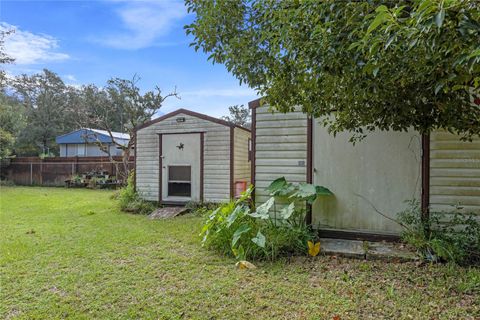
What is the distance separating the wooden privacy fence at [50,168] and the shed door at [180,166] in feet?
18.8

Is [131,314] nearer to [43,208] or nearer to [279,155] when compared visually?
[279,155]

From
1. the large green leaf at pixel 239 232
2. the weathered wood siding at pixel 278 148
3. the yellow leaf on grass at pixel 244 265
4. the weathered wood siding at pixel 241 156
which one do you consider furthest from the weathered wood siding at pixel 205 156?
the yellow leaf on grass at pixel 244 265

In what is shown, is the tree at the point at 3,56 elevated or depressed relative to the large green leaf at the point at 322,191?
elevated

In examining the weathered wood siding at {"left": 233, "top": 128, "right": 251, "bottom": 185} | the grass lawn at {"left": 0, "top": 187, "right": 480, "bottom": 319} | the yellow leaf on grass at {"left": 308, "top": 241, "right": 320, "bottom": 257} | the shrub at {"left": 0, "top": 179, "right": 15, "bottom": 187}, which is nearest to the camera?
the grass lawn at {"left": 0, "top": 187, "right": 480, "bottom": 319}

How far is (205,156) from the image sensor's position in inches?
283

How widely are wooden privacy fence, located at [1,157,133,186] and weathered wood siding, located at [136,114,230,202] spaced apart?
17.1 ft

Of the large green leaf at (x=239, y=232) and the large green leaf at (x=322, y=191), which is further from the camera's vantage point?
the large green leaf at (x=322, y=191)

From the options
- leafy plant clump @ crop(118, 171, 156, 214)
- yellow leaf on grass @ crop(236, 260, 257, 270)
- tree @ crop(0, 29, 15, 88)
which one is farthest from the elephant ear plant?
tree @ crop(0, 29, 15, 88)

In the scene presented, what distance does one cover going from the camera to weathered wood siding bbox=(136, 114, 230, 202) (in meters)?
7.07

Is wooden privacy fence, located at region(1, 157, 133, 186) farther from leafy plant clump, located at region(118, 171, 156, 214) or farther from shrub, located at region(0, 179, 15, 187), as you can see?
leafy plant clump, located at region(118, 171, 156, 214)

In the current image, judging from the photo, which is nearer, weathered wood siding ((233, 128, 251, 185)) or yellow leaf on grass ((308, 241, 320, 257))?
yellow leaf on grass ((308, 241, 320, 257))

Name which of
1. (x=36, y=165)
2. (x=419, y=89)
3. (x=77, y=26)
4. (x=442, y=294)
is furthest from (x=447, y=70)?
(x=36, y=165)

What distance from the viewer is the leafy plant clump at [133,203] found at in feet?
22.2

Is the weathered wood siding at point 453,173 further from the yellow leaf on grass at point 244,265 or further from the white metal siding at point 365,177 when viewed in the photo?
the yellow leaf on grass at point 244,265
